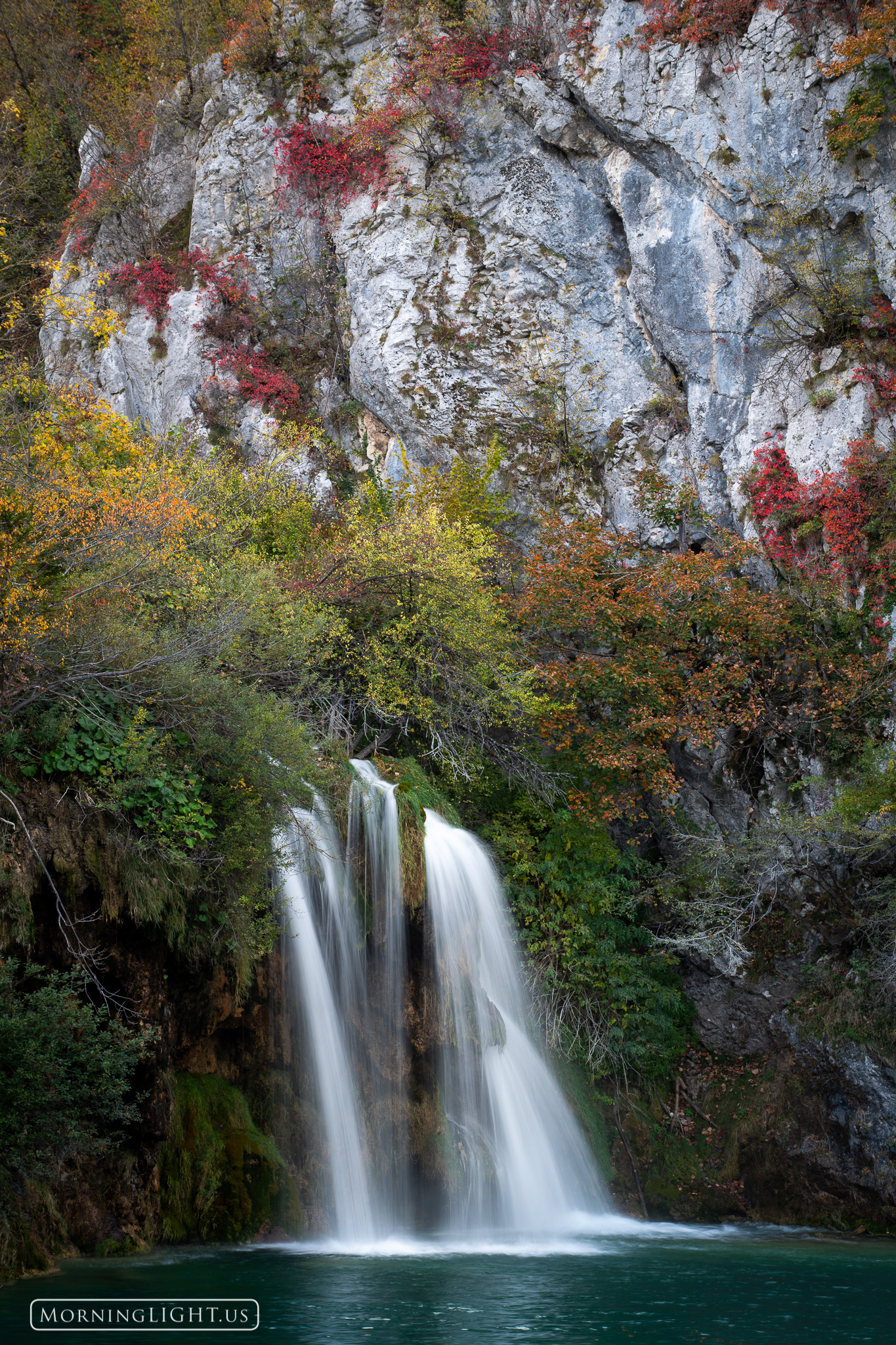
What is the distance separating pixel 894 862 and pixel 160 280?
20827 mm

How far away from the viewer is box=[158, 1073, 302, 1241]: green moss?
8875 mm

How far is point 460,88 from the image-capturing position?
21.2 meters

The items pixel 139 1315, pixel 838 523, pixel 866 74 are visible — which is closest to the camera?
pixel 139 1315

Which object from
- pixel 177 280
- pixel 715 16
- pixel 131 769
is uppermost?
pixel 715 16

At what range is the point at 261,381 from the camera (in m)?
22.3

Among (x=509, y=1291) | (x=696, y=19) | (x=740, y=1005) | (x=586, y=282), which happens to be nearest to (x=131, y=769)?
(x=509, y=1291)

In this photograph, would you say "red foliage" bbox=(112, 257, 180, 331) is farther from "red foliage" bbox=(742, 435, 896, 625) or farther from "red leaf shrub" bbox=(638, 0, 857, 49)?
"red foliage" bbox=(742, 435, 896, 625)

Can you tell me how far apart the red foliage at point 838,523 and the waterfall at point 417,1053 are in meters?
7.82

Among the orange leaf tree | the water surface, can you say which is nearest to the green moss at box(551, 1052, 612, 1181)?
the water surface

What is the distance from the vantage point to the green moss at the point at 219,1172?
29.1 feet

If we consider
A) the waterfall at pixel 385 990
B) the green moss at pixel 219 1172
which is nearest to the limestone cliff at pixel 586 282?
the waterfall at pixel 385 990

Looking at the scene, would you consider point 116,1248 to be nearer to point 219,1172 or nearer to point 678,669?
point 219,1172

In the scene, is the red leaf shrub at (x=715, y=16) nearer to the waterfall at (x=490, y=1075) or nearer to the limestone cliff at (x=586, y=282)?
the limestone cliff at (x=586, y=282)

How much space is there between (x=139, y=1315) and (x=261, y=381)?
64.2 feet
